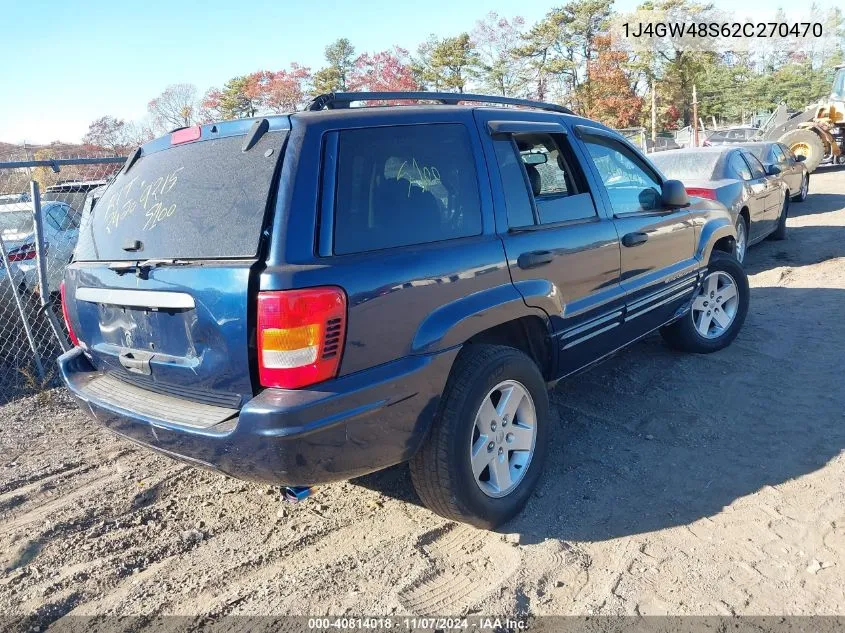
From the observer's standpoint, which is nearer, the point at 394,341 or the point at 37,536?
the point at 394,341

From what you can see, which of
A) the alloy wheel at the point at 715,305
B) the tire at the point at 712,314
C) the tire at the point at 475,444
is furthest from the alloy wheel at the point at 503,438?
the alloy wheel at the point at 715,305

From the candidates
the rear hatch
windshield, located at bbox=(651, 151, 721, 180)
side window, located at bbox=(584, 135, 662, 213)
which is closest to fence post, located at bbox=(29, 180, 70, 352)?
the rear hatch

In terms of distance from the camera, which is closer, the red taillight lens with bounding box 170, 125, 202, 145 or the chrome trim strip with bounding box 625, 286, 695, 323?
the red taillight lens with bounding box 170, 125, 202, 145

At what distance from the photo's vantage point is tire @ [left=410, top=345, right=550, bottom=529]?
2.64m

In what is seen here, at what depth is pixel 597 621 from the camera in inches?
92.7

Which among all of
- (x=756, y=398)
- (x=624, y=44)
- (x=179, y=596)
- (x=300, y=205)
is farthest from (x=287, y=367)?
(x=624, y=44)

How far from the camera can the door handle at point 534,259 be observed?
2.98m

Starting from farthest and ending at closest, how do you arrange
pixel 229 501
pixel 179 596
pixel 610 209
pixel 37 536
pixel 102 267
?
pixel 610 209 < pixel 229 501 < pixel 37 536 < pixel 102 267 < pixel 179 596

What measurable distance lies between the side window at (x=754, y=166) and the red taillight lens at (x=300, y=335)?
813 cm

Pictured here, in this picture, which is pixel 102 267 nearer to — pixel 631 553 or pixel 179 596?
pixel 179 596

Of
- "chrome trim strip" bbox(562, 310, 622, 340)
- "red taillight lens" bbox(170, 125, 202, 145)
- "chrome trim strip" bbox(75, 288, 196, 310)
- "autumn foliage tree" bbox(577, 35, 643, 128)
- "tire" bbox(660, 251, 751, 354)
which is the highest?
Result: "autumn foliage tree" bbox(577, 35, 643, 128)

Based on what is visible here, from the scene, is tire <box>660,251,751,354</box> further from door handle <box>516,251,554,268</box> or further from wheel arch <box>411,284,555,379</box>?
door handle <box>516,251,554,268</box>

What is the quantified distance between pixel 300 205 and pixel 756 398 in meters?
3.48

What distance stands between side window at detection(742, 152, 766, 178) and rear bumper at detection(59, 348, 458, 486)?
7754 mm
